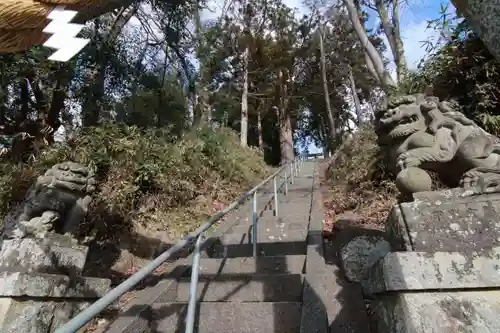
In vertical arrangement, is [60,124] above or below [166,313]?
above

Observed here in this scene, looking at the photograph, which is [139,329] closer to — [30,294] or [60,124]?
[30,294]

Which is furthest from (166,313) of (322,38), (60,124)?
(322,38)

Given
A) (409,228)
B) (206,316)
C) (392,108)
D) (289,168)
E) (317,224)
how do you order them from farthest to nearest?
(289,168)
(317,224)
(206,316)
(392,108)
(409,228)

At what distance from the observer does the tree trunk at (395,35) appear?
629 centimetres

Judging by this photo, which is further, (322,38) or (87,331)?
(322,38)

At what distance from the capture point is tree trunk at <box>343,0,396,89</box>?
6.18m

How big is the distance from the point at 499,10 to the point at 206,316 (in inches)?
98.2

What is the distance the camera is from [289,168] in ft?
31.0

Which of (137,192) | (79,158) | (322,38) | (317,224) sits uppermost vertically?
(322,38)

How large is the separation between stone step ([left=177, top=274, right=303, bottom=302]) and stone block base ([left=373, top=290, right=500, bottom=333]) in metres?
1.19

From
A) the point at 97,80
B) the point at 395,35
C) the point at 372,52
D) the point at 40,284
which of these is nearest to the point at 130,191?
the point at 40,284

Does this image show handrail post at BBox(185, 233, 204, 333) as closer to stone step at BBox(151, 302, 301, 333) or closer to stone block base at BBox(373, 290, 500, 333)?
stone step at BBox(151, 302, 301, 333)

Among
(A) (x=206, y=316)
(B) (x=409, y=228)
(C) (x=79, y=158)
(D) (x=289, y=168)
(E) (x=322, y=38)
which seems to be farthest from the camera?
(E) (x=322, y=38)

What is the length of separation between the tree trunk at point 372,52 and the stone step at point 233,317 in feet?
16.2
